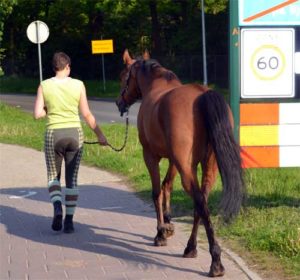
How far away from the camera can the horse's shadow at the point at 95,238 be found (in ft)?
23.3

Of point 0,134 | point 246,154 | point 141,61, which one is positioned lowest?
point 0,134

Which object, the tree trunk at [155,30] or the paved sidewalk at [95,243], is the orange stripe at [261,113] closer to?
the paved sidewalk at [95,243]

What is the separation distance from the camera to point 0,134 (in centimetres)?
1978

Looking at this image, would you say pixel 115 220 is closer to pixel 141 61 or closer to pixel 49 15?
pixel 141 61

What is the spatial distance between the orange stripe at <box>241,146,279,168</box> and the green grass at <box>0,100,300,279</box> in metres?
0.14

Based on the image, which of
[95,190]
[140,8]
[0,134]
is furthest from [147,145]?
[140,8]

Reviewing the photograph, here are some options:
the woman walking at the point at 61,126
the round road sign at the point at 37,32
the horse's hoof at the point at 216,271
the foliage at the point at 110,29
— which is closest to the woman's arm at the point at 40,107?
the woman walking at the point at 61,126

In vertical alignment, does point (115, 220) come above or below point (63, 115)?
below

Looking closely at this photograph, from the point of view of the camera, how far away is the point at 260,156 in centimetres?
837

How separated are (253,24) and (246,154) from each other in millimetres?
1430

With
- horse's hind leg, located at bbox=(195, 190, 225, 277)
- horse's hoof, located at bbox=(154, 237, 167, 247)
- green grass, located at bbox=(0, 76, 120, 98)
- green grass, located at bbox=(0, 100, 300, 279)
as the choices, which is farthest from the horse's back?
green grass, located at bbox=(0, 76, 120, 98)

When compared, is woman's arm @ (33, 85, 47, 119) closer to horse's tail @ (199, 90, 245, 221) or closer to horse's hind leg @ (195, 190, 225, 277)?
horse's tail @ (199, 90, 245, 221)

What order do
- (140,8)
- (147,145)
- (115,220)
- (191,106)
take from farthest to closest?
(140,8)
(115,220)
(147,145)
(191,106)

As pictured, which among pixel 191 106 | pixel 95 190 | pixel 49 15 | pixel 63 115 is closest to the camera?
pixel 191 106
